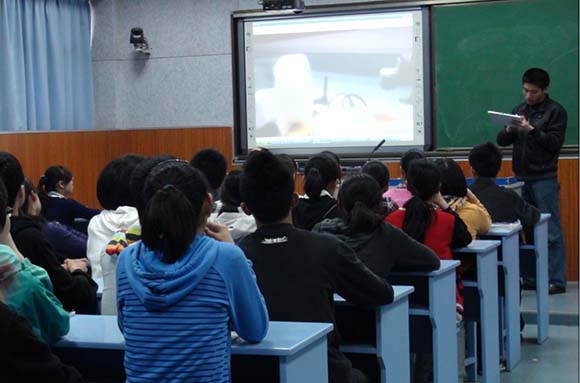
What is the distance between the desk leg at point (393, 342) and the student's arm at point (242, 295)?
957mm

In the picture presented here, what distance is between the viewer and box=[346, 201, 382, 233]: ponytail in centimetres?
361

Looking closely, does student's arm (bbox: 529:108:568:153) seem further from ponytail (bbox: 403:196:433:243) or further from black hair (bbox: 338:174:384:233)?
black hair (bbox: 338:174:384:233)

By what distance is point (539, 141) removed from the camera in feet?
21.7

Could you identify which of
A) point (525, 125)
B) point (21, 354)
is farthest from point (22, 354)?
point (525, 125)

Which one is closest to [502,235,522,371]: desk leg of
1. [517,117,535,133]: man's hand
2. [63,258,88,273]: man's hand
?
[517,117,535,133]: man's hand

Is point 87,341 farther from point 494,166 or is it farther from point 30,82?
point 30,82

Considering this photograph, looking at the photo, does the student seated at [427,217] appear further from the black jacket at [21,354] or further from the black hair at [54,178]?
the black hair at [54,178]

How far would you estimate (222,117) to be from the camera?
880 centimetres

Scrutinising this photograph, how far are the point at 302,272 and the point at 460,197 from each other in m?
2.17

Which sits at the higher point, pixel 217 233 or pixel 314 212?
pixel 217 233

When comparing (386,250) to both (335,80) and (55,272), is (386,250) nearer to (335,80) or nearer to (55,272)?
(55,272)

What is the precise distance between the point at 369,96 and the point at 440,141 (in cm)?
74

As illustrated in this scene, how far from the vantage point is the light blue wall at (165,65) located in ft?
28.8

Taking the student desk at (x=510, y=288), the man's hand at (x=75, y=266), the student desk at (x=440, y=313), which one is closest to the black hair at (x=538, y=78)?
the student desk at (x=510, y=288)
